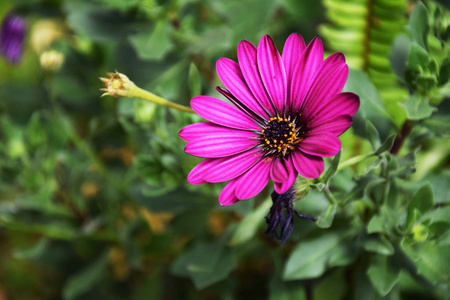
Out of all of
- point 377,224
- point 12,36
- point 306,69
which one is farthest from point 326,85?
point 12,36

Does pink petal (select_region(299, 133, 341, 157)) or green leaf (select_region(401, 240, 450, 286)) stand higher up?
pink petal (select_region(299, 133, 341, 157))

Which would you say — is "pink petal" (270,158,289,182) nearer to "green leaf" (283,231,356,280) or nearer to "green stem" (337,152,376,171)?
"green stem" (337,152,376,171)

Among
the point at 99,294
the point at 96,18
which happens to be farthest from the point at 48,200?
the point at 96,18

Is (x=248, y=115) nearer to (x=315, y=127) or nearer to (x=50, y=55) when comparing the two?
(x=315, y=127)

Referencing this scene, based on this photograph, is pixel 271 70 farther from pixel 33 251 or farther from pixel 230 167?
pixel 33 251

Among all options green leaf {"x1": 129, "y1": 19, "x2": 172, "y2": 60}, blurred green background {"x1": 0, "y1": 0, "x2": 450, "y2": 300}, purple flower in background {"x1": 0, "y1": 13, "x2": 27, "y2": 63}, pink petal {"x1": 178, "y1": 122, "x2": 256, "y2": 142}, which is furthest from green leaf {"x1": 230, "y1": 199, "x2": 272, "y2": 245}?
purple flower in background {"x1": 0, "y1": 13, "x2": 27, "y2": 63}

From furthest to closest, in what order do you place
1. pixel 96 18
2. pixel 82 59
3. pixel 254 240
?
pixel 82 59 < pixel 96 18 < pixel 254 240

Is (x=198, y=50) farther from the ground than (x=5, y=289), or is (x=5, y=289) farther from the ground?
(x=198, y=50)
